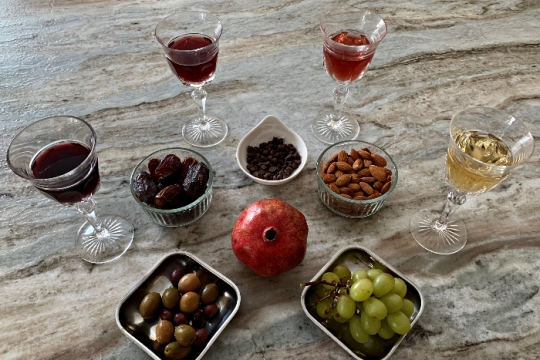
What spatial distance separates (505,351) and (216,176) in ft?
2.45

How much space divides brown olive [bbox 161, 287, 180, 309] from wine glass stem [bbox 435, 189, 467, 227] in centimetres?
62

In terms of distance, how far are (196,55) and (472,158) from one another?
64 centimetres

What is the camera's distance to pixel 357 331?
0.81 meters

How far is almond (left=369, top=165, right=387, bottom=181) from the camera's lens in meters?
1.02

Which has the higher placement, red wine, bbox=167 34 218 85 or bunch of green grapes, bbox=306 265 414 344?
red wine, bbox=167 34 218 85

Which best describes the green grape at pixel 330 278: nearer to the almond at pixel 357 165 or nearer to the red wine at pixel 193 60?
the almond at pixel 357 165

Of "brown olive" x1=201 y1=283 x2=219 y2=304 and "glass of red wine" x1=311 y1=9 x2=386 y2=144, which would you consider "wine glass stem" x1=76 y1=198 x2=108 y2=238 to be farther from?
"glass of red wine" x1=311 y1=9 x2=386 y2=144

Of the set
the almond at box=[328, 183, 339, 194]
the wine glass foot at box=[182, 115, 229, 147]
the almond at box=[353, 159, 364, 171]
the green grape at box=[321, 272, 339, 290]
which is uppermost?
the almond at box=[353, 159, 364, 171]

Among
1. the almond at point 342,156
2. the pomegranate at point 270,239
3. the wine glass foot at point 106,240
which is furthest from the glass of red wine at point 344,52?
the wine glass foot at point 106,240

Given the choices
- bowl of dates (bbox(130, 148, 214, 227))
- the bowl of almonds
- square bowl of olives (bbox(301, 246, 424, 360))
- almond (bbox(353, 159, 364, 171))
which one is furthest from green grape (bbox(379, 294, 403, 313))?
bowl of dates (bbox(130, 148, 214, 227))

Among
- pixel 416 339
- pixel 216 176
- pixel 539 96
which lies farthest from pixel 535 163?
pixel 216 176

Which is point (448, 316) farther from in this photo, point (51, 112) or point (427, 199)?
point (51, 112)

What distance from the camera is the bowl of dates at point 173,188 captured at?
3.18 feet

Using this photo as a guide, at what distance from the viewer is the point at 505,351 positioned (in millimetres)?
859
